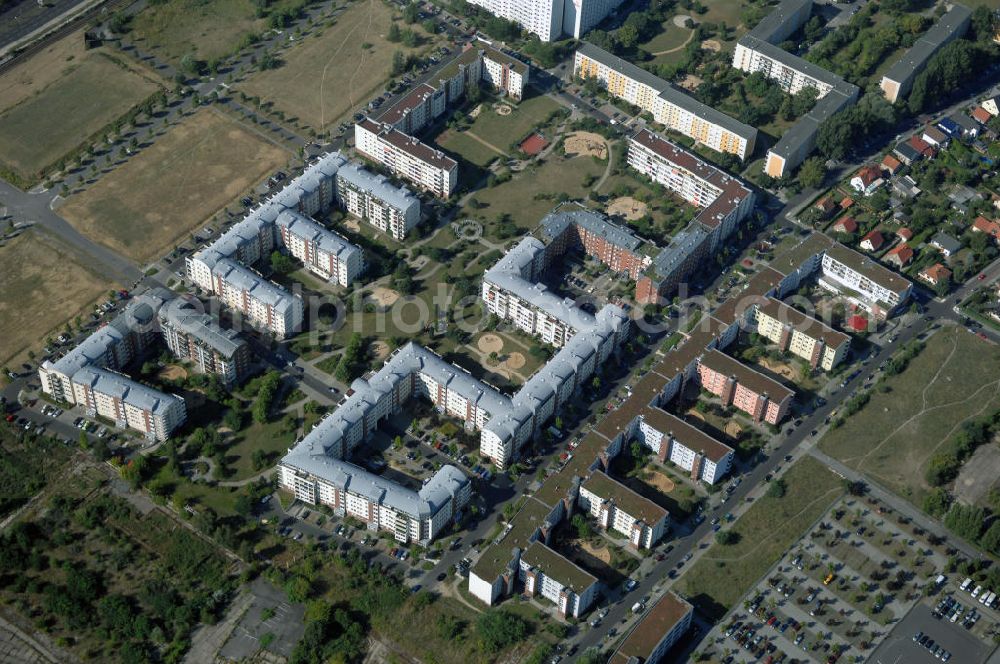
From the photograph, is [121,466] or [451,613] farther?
[121,466]

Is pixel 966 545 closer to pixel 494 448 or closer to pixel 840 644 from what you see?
A: pixel 840 644

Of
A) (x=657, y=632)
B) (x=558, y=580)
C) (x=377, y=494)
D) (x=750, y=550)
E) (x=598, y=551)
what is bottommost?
(x=598, y=551)

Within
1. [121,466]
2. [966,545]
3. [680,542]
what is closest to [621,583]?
[680,542]

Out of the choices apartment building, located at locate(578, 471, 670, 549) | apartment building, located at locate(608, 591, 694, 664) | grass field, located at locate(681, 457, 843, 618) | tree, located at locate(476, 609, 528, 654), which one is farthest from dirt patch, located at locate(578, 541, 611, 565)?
tree, located at locate(476, 609, 528, 654)

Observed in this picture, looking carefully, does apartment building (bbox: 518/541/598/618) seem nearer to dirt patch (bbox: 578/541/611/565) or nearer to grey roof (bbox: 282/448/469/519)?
dirt patch (bbox: 578/541/611/565)

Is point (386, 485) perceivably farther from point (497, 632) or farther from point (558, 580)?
point (558, 580)

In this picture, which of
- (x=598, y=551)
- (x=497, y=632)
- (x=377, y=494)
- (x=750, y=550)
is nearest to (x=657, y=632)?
(x=598, y=551)

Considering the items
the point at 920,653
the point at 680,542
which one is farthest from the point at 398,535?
the point at 920,653
